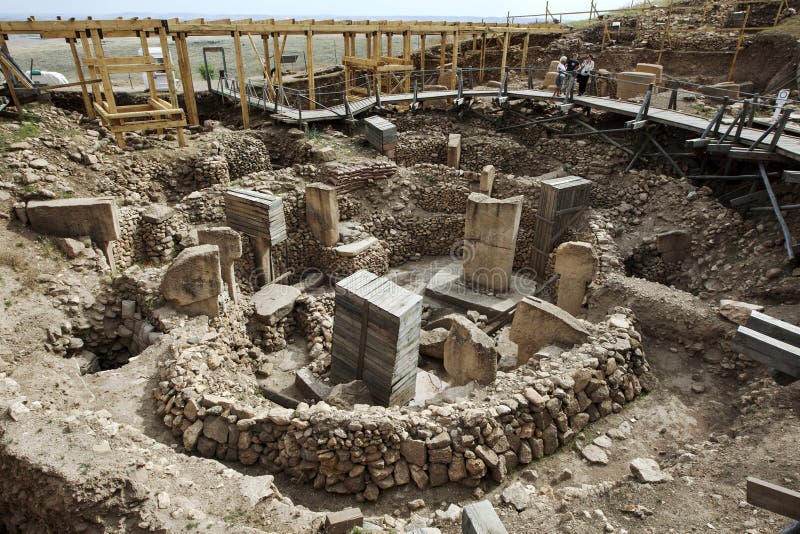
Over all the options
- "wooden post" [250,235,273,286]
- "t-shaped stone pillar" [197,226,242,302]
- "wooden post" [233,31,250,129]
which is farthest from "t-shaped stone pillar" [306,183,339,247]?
"wooden post" [233,31,250,129]

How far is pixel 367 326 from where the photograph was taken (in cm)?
685

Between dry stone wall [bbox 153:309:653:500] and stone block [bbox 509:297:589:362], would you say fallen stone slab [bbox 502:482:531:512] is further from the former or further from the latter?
stone block [bbox 509:297:589:362]

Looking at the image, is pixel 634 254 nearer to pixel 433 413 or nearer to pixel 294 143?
pixel 433 413

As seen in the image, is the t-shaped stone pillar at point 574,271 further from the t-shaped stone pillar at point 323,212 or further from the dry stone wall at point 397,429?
the t-shaped stone pillar at point 323,212

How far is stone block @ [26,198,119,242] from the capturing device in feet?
27.8

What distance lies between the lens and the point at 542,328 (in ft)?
23.9

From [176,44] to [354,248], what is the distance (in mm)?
8849

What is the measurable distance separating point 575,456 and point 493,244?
5.09 metres

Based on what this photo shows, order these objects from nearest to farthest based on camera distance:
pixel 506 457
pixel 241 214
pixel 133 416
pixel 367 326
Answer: pixel 506 457, pixel 133 416, pixel 367 326, pixel 241 214

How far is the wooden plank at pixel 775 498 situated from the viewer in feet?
9.02

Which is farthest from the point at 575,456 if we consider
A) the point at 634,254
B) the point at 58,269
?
the point at 58,269

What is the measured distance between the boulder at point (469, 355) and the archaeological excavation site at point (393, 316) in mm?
49

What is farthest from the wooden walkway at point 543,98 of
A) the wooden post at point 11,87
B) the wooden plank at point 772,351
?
the wooden plank at point 772,351

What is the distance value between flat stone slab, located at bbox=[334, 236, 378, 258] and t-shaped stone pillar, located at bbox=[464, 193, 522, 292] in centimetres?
231
